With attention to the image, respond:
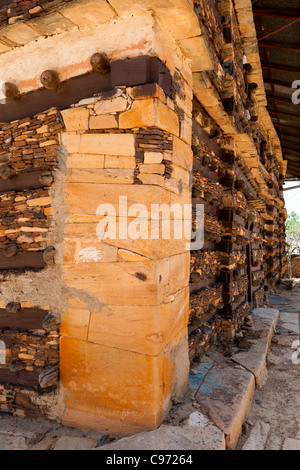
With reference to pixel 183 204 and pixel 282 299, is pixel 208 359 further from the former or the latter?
pixel 282 299

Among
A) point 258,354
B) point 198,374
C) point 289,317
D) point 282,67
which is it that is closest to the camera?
point 198,374

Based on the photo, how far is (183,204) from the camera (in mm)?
3195

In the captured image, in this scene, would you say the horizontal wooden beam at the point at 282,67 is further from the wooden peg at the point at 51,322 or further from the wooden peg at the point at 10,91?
the wooden peg at the point at 51,322

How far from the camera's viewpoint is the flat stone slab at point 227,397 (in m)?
2.72

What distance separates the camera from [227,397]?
3176mm

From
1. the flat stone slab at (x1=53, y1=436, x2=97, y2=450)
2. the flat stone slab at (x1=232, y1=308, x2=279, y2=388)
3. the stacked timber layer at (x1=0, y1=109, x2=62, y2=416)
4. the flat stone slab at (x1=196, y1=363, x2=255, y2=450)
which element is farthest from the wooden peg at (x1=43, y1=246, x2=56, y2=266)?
the flat stone slab at (x1=232, y1=308, x2=279, y2=388)

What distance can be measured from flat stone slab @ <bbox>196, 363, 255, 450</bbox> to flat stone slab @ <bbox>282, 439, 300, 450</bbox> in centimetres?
45

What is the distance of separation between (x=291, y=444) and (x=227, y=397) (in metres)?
0.72

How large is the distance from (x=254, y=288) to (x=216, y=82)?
18.6ft

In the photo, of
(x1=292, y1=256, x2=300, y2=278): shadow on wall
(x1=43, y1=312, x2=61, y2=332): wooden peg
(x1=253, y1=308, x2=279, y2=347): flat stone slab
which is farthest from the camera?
(x1=292, y1=256, x2=300, y2=278): shadow on wall

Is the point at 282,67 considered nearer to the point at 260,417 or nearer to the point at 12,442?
the point at 260,417

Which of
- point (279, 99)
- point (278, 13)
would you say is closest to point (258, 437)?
point (278, 13)

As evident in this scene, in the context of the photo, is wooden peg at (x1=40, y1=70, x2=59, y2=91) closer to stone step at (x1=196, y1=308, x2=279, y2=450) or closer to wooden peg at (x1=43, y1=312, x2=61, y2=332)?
wooden peg at (x1=43, y1=312, x2=61, y2=332)

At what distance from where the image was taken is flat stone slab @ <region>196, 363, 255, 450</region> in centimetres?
272
